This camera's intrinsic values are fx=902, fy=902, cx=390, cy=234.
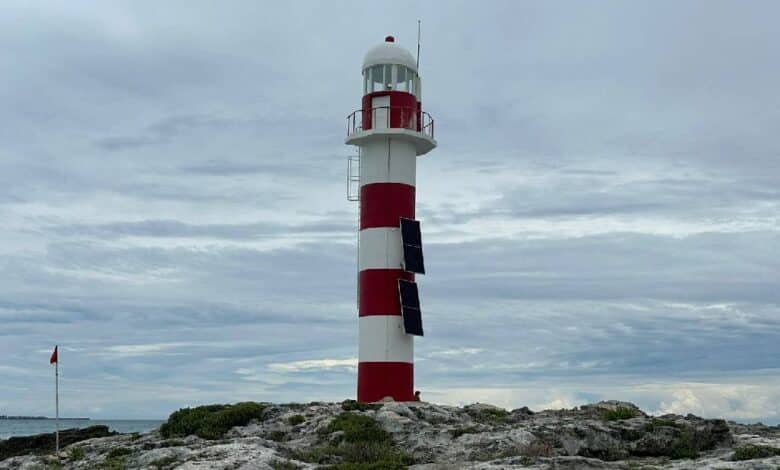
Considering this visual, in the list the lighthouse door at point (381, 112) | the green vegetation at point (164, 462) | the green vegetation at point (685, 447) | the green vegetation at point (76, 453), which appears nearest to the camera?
the green vegetation at point (164, 462)

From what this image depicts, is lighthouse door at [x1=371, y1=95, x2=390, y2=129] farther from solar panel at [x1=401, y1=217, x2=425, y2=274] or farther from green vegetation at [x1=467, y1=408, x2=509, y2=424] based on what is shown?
green vegetation at [x1=467, y1=408, x2=509, y2=424]

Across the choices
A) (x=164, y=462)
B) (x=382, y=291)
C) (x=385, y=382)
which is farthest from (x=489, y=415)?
(x=164, y=462)

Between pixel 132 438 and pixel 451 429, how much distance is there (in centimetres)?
923

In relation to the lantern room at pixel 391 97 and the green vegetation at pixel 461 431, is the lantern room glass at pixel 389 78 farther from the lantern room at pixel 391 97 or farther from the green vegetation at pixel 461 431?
the green vegetation at pixel 461 431

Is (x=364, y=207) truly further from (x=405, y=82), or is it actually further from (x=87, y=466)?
(x=87, y=466)

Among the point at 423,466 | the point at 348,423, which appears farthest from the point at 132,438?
the point at 423,466

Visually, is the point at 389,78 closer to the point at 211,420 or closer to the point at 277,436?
the point at 211,420

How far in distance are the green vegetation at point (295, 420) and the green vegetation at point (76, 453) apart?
5325 mm

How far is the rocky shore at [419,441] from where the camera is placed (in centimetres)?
1827

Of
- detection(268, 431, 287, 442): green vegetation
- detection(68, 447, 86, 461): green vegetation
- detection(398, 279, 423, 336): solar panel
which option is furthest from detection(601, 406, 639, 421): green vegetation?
detection(68, 447, 86, 461): green vegetation

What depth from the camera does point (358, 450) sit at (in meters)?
19.8

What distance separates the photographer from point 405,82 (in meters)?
31.6

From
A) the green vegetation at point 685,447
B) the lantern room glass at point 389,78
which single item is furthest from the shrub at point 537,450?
the lantern room glass at point 389,78

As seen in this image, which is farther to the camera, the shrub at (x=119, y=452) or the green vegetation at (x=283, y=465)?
the shrub at (x=119, y=452)
